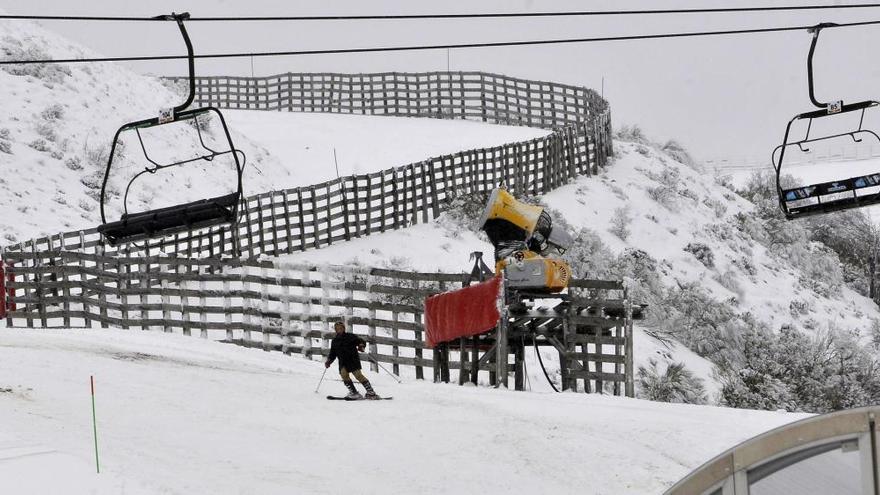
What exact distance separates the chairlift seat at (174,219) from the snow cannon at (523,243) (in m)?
4.26

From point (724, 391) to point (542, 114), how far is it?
28389 millimetres

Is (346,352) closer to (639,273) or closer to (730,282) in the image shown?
(639,273)

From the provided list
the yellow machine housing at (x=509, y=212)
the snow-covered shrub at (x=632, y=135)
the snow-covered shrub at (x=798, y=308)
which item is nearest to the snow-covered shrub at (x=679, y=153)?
the snow-covered shrub at (x=632, y=135)

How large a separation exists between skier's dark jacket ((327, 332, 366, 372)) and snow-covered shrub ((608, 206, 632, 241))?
1857 cm

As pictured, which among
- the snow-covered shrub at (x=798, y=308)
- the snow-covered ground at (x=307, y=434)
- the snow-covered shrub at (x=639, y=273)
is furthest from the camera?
the snow-covered shrub at (x=798, y=308)

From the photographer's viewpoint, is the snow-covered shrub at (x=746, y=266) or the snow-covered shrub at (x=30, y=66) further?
the snow-covered shrub at (x=30, y=66)

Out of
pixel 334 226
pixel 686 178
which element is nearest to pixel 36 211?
pixel 334 226

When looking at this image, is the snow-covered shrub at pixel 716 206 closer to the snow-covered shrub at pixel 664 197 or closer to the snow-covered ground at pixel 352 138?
the snow-covered shrub at pixel 664 197

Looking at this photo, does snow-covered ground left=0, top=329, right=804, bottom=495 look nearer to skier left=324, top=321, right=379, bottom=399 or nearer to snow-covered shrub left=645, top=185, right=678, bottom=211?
skier left=324, top=321, right=379, bottom=399

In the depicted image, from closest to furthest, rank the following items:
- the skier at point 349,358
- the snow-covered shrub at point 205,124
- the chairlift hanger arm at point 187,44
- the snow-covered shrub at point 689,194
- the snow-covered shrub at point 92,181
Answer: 1. the chairlift hanger arm at point 187,44
2. the skier at point 349,358
3. the snow-covered shrub at point 92,181
4. the snow-covered shrub at point 689,194
5. the snow-covered shrub at point 205,124

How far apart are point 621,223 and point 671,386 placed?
13.4m

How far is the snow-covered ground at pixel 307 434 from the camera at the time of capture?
1295cm

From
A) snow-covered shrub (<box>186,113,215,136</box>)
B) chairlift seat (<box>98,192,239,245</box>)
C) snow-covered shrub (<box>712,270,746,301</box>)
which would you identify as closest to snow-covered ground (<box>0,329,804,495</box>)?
chairlift seat (<box>98,192,239,245</box>)

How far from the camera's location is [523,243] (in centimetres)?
2059
